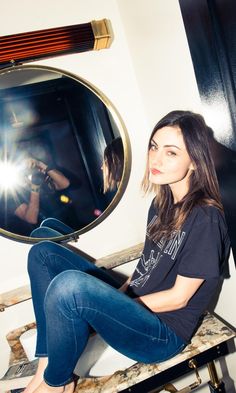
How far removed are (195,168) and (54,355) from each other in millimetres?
726

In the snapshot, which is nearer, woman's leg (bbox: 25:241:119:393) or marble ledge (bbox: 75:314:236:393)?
marble ledge (bbox: 75:314:236:393)

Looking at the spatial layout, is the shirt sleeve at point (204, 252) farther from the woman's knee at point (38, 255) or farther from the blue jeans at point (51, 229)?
the blue jeans at point (51, 229)

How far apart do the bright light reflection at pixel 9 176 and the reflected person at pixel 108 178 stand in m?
0.22

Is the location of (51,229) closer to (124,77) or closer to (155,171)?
(155,171)

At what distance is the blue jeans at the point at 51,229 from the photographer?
1.45 meters

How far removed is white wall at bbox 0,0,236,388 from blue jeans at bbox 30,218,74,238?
0.33 feet

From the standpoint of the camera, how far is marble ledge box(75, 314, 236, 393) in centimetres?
98

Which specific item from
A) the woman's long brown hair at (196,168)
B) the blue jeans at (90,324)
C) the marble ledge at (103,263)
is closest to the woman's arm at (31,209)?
the marble ledge at (103,263)

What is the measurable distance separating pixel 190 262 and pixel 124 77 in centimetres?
99

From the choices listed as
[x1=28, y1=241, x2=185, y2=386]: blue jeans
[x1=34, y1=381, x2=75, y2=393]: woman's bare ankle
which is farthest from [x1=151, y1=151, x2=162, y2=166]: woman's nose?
[x1=34, y1=381, x2=75, y2=393]: woman's bare ankle

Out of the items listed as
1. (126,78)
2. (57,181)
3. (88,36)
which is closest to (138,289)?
(57,181)

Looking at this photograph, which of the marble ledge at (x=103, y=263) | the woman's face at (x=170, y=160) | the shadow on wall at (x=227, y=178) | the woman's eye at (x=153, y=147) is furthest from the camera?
the marble ledge at (x=103, y=263)

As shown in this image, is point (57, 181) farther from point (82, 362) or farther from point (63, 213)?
point (82, 362)

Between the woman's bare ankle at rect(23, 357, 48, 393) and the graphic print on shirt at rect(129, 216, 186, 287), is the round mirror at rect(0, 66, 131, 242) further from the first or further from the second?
the woman's bare ankle at rect(23, 357, 48, 393)
